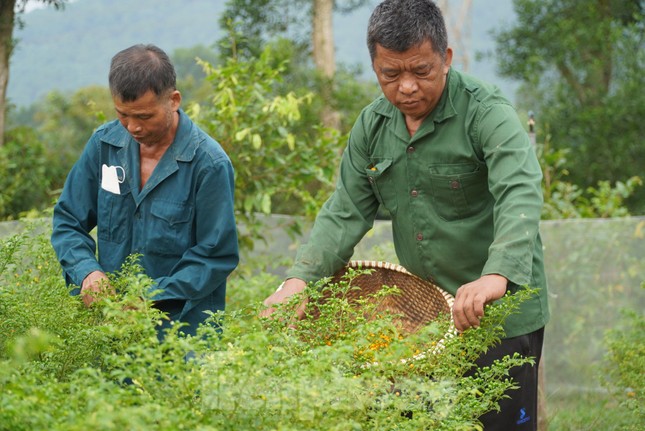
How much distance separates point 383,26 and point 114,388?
150cm

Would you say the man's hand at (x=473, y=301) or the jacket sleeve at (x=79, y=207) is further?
the jacket sleeve at (x=79, y=207)

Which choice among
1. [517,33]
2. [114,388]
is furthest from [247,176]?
[517,33]

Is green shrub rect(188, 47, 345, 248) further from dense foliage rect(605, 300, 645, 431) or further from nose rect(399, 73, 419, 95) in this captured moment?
nose rect(399, 73, 419, 95)

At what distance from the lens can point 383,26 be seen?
9.69 ft

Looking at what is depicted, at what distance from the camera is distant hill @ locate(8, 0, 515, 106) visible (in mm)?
34812

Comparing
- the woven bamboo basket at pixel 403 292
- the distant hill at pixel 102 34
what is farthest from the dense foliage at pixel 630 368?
the distant hill at pixel 102 34

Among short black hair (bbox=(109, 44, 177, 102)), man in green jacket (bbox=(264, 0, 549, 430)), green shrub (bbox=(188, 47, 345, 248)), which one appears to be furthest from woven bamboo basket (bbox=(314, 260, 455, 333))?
green shrub (bbox=(188, 47, 345, 248))

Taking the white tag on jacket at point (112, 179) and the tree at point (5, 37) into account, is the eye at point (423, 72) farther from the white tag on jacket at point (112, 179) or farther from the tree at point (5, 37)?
the tree at point (5, 37)

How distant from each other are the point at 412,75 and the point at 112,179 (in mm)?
1085

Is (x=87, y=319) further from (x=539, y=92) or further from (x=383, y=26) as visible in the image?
(x=539, y=92)

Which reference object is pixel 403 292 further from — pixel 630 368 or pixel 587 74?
pixel 587 74

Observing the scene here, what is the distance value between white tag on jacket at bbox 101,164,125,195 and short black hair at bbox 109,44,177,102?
0.99ft

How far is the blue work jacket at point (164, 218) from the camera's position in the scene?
320cm

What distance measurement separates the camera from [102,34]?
1692 inches
